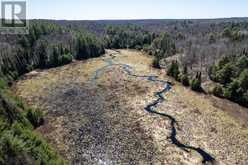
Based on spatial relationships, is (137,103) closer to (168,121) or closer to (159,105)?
(159,105)

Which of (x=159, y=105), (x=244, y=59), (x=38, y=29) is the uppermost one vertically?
(x=38, y=29)

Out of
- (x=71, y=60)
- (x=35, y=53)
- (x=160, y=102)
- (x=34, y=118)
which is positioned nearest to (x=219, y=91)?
(x=160, y=102)

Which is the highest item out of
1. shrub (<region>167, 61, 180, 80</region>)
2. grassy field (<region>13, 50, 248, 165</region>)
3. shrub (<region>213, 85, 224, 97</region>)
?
shrub (<region>167, 61, 180, 80</region>)

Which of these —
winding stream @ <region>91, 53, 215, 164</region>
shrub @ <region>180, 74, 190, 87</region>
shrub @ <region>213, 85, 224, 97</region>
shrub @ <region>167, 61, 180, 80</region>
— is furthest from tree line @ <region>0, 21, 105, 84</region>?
shrub @ <region>213, 85, 224, 97</region>

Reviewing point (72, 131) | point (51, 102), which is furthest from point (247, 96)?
point (51, 102)

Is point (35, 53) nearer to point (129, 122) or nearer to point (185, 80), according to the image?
point (185, 80)

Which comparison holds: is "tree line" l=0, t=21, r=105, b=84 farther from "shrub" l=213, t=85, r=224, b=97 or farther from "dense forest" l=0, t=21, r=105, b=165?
"shrub" l=213, t=85, r=224, b=97

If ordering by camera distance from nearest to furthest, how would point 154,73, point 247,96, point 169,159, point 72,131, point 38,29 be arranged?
point 169,159 → point 72,131 → point 247,96 → point 154,73 → point 38,29

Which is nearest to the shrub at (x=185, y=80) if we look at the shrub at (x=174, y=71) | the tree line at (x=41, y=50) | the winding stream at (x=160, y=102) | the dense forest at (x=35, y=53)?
the shrub at (x=174, y=71)

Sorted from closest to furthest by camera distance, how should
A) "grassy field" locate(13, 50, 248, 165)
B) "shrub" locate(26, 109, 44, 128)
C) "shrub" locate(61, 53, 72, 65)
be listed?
"grassy field" locate(13, 50, 248, 165) → "shrub" locate(26, 109, 44, 128) → "shrub" locate(61, 53, 72, 65)
